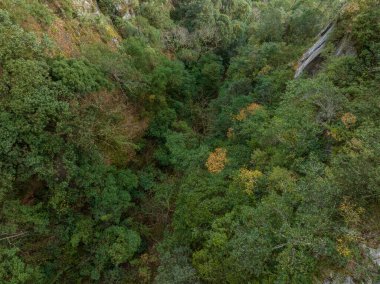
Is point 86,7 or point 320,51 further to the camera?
point 86,7

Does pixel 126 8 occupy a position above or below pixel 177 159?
above

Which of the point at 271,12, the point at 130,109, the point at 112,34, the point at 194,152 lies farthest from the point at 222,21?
the point at 194,152

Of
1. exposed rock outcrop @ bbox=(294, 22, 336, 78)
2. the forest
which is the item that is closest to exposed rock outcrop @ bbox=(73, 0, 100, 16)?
the forest

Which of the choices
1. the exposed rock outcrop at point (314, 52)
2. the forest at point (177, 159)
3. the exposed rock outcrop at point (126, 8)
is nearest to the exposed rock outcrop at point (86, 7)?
the forest at point (177, 159)

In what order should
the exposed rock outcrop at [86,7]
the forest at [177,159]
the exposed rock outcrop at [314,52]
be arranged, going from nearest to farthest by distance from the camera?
the forest at [177,159], the exposed rock outcrop at [314,52], the exposed rock outcrop at [86,7]

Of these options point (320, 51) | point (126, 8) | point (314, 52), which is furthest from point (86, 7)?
point (320, 51)

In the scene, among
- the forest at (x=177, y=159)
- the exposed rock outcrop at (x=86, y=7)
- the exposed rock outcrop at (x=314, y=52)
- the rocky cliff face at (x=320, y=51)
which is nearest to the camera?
the forest at (x=177, y=159)

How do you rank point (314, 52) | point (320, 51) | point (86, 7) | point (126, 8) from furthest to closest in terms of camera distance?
point (126, 8) < point (86, 7) < point (314, 52) < point (320, 51)

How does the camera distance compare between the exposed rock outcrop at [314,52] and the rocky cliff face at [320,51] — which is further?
the exposed rock outcrop at [314,52]

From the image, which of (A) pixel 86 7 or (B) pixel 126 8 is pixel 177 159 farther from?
(B) pixel 126 8

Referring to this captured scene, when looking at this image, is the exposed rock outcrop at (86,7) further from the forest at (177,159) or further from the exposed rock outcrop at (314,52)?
the exposed rock outcrop at (314,52)
